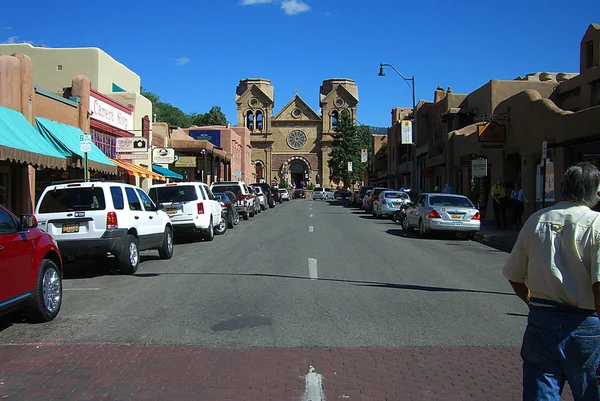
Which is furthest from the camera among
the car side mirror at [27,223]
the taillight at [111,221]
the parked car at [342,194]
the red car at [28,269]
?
the parked car at [342,194]

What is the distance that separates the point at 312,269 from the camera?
1191 centimetres

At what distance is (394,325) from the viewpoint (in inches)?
288

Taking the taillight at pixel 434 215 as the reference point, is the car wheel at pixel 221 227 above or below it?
below

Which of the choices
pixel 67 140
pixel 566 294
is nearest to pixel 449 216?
pixel 67 140

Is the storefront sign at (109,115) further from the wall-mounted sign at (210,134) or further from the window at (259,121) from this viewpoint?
the window at (259,121)

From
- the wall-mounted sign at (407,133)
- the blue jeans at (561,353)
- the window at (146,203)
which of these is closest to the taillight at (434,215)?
the window at (146,203)

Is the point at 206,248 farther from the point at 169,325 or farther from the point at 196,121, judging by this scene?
the point at 196,121

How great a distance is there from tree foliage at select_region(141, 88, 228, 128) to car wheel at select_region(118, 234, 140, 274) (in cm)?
7663

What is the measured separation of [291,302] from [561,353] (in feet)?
18.4

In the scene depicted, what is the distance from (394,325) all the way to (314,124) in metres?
94.0

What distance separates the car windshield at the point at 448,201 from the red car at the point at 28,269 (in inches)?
549

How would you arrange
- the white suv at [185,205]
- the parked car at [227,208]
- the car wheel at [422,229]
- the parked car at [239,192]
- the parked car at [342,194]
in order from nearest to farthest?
the white suv at [185,205] < the car wheel at [422,229] < the parked car at [227,208] < the parked car at [239,192] < the parked car at [342,194]

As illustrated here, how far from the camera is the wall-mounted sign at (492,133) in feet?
83.6

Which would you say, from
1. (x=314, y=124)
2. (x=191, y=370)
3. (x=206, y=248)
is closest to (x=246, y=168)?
(x=314, y=124)
